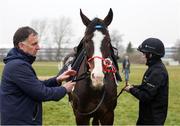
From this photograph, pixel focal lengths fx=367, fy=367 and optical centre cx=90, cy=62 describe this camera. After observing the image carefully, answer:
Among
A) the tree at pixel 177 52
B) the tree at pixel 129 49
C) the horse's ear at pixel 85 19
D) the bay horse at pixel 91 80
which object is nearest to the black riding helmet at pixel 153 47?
the bay horse at pixel 91 80

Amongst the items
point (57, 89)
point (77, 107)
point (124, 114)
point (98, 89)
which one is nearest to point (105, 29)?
point (98, 89)

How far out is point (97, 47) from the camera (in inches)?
222

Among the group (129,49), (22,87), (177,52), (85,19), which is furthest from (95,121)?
(129,49)

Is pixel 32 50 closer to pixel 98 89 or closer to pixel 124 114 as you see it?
pixel 98 89

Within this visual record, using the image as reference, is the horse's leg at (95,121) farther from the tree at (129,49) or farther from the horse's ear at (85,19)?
the tree at (129,49)

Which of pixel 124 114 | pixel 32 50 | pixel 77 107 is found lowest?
pixel 124 114

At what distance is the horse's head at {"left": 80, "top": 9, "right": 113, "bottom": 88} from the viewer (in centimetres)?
521

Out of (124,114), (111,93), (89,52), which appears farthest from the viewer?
(124,114)

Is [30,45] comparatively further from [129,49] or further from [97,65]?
[129,49]

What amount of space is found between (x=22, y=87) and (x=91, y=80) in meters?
1.90

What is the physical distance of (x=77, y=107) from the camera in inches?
249

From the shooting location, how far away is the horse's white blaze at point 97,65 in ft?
16.9

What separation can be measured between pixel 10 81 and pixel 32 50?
1.38 ft

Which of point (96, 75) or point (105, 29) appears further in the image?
point (105, 29)
